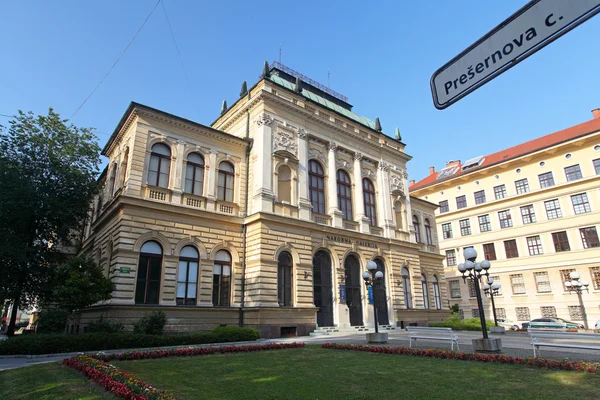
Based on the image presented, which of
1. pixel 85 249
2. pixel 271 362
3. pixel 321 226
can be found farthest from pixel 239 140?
pixel 271 362

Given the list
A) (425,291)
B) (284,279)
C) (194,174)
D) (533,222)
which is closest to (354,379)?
(284,279)

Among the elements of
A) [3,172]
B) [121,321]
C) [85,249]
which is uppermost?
[3,172]

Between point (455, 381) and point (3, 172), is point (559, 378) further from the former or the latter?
point (3, 172)

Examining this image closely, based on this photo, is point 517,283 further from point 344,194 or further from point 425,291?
point 344,194

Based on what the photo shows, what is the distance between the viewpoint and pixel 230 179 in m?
25.0

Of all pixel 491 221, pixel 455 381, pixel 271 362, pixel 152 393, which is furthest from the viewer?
pixel 491 221

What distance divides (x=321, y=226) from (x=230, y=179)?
265 inches

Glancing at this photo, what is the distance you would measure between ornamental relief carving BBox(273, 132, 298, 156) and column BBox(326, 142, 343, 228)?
3.27 metres

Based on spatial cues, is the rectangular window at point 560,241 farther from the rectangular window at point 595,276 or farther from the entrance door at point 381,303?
the entrance door at point 381,303

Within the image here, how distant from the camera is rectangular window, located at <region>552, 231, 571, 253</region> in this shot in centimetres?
3953

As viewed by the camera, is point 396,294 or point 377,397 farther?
point 396,294

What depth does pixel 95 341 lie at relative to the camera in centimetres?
1430

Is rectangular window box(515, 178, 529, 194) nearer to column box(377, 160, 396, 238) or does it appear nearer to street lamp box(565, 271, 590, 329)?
street lamp box(565, 271, 590, 329)

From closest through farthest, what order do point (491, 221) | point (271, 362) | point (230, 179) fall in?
point (271, 362)
point (230, 179)
point (491, 221)
